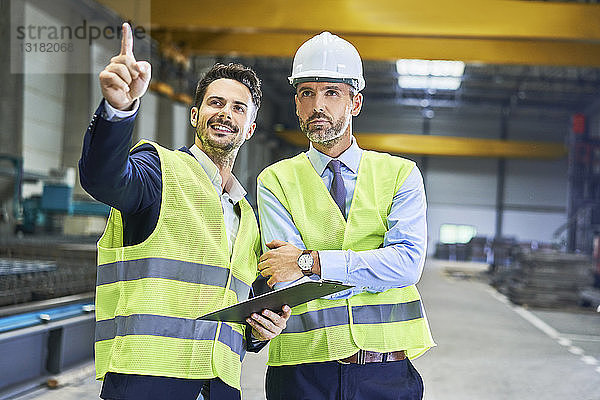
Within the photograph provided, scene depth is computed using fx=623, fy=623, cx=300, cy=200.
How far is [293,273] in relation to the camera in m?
1.79

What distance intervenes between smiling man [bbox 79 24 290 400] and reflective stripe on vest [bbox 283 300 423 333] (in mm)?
142

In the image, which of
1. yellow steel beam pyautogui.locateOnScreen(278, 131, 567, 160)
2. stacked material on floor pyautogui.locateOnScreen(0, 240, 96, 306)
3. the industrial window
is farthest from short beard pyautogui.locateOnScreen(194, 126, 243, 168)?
the industrial window

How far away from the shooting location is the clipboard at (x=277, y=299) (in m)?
1.60

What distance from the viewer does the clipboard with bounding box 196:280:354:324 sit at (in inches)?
63.1

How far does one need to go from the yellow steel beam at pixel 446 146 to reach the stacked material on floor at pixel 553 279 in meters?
10.9

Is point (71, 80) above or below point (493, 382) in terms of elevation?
above

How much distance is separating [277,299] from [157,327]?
0.35 m

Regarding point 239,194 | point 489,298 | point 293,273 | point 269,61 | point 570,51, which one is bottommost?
point 489,298

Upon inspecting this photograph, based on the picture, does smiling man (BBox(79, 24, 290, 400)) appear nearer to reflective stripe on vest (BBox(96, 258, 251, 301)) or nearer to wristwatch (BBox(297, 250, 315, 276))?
reflective stripe on vest (BBox(96, 258, 251, 301))

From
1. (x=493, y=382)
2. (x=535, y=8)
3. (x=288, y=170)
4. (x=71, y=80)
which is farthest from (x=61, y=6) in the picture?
(x=288, y=170)

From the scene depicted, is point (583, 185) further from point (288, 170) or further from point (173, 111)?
point (288, 170)

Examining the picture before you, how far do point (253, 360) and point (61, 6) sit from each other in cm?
917

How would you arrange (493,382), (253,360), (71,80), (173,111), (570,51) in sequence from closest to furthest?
(493,382) < (253,360) < (570,51) < (71,80) < (173,111)

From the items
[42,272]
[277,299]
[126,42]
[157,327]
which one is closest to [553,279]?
[42,272]
